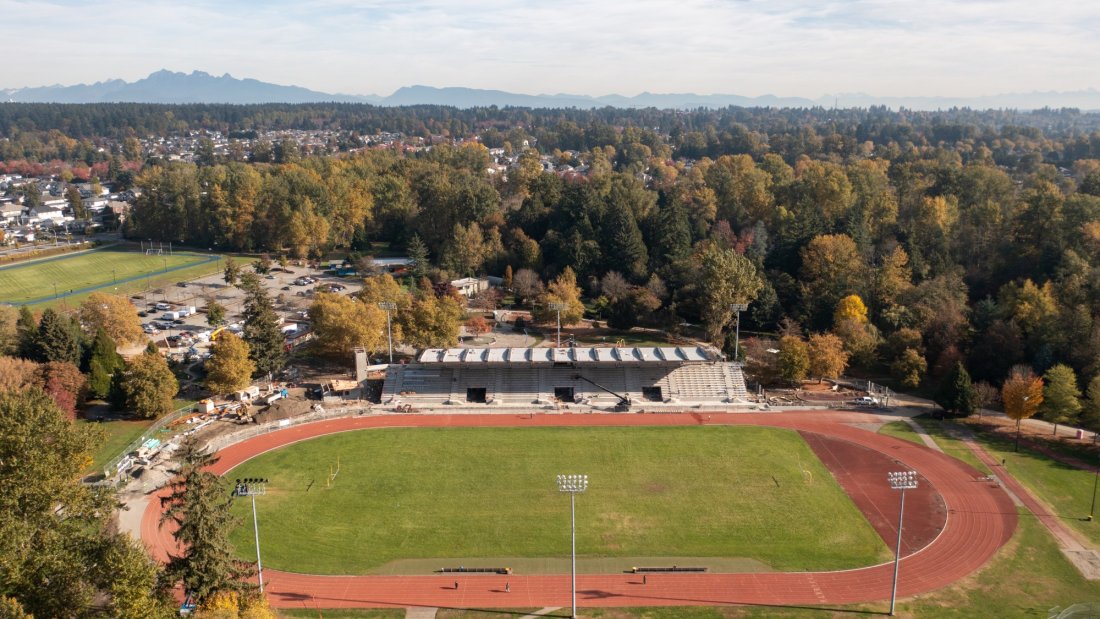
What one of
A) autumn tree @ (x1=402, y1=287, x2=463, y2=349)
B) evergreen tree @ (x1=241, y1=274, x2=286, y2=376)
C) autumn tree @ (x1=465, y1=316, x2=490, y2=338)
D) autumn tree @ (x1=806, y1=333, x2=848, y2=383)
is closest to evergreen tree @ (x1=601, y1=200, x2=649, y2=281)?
autumn tree @ (x1=465, y1=316, x2=490, y2=338)

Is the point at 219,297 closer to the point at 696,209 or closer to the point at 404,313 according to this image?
the point at 404,313

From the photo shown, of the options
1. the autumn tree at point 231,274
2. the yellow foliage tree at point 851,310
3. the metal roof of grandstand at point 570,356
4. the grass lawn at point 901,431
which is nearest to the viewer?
the grass lawn at point 901,431

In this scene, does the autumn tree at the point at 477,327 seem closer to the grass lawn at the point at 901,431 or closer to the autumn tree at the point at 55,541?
the grass lawn at the point at 901,431

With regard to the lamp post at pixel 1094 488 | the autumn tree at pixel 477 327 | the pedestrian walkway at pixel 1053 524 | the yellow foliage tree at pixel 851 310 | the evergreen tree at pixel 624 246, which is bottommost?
the pedestrian walkway at pixel 1053 524

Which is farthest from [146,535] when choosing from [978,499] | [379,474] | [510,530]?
[978,499]

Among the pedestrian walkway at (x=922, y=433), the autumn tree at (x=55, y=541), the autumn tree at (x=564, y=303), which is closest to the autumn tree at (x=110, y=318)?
the autumn tree at (x=564, y=303)

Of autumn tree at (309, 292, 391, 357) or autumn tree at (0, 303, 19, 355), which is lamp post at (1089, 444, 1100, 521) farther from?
autumn tree at (0, 303, 19, 355)
